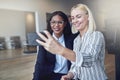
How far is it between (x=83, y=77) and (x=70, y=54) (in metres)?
0.21

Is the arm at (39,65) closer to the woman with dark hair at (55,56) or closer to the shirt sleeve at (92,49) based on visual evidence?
the woman with dark hair at (55,56)

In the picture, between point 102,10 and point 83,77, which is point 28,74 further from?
point 102,10

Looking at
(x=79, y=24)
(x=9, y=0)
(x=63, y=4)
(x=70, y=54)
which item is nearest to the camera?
(x=70, y=54)

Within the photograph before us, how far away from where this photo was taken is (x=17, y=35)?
0.75m

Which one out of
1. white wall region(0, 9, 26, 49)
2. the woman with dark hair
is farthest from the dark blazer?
white wall region(0, 9, 26, 49)

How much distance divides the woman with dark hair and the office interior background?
0.04 metres

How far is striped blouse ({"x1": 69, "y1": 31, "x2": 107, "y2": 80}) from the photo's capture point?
1.69 ft

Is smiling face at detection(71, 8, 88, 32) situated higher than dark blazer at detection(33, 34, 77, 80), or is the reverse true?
smiling face at detection(71, 8, 88, 32)

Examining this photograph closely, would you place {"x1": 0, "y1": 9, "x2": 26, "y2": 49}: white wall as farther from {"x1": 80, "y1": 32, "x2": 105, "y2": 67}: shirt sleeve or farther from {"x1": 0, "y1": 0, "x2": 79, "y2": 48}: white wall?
{"x1": 80, "y1": 32, "x2": 105, "y2": 67}: shirt sleeve

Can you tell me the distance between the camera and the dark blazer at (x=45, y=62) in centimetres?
74

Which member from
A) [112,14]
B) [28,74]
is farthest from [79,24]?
[28,74]

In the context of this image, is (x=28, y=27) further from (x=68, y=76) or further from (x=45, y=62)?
(x=68, y=76)

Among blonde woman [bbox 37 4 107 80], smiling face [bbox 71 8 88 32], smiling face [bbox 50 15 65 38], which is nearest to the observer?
blonde woman [bbox 37 4 107 80]

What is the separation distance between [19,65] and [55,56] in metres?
0.21
